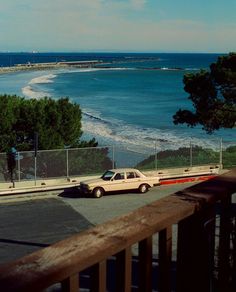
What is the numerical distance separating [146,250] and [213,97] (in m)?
23.8

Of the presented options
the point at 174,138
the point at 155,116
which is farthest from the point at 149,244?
the point at 155,116

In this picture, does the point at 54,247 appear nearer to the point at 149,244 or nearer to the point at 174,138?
the point at 149,244

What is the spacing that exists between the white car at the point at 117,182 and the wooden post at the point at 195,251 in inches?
824

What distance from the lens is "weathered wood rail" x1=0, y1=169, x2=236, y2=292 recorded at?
5.84 ft

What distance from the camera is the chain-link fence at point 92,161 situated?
24.2 m

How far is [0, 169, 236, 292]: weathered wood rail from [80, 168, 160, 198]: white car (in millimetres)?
20706

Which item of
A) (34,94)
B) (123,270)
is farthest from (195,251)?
(34,94)

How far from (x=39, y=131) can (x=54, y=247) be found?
26.1 metres

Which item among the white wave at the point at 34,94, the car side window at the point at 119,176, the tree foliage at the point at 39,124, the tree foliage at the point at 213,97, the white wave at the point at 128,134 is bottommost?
the white wave at the point at 128,134

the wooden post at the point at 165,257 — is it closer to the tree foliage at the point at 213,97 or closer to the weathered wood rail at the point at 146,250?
the weathered wood rail at the point at 146,250

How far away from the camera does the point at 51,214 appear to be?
21.0m

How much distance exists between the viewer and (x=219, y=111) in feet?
84.1

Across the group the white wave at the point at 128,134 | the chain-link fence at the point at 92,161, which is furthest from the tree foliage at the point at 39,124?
the white wave at the point at 128,134

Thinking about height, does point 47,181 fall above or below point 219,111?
below
